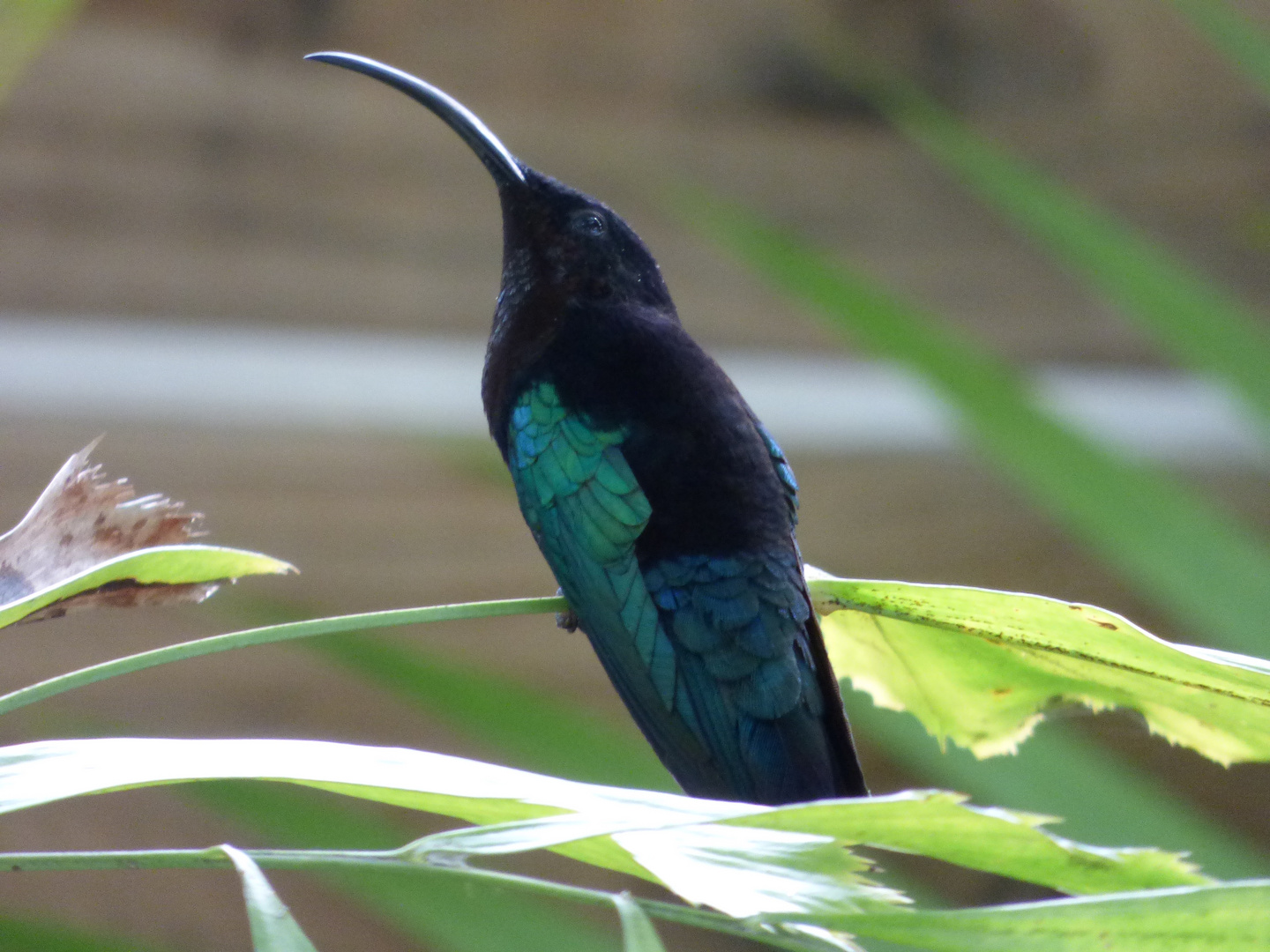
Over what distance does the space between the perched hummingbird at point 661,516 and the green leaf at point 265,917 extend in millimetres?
272

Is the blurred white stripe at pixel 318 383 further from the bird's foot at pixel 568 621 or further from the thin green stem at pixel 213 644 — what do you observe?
the thin green stem at pixel 213 644

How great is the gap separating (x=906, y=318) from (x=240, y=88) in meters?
0.76

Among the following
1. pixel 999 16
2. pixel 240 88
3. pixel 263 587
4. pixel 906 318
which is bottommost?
pixel 263 587

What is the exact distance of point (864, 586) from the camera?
0.39 metres

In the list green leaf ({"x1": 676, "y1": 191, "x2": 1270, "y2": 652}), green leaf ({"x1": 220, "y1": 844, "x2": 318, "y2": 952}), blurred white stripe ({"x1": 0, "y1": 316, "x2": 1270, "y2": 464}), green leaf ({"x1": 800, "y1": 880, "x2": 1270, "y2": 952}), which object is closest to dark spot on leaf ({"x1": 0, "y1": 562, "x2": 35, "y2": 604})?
green leaf ({"x1": 220, "y1": 844, "x2": 318, "y2": 952})

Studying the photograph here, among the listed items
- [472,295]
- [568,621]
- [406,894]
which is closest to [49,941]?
[406,894]

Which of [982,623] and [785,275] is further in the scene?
[785,275]

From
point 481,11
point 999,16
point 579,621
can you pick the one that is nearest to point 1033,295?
point 999,16

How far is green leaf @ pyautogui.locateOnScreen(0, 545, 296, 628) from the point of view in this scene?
262 millimetres

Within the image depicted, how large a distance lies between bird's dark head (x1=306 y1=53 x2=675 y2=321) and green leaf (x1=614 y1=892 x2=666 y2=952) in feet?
1.39

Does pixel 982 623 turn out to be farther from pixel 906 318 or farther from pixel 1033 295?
pixel 1033 295

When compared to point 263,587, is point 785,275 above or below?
above

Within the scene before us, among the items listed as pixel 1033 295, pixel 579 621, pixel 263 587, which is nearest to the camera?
pixel 579 621

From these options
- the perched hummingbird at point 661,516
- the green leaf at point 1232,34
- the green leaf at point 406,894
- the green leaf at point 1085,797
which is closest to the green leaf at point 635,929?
the perched hummingbird at point 661,516
